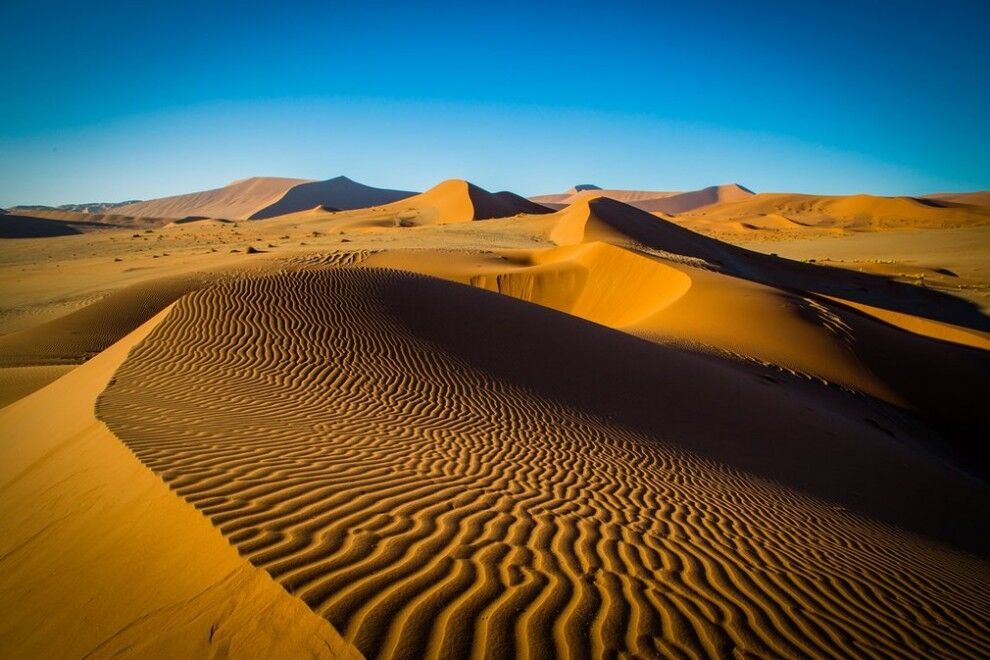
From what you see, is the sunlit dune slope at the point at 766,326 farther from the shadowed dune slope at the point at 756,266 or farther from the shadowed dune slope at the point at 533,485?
the shadowed dune slope at the point at 756,266

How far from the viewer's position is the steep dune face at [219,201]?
345ft

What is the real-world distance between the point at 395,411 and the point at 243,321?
4.73 metres

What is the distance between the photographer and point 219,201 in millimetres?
113250

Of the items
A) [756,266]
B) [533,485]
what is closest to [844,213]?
[756,266]

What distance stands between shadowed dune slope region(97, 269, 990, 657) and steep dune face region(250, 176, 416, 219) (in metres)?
84.9

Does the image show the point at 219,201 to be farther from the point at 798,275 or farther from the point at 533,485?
the point at 533,485

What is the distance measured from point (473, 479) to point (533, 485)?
0.53 metres

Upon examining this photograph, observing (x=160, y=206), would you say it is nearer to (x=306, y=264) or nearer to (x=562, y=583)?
(x=306, y=264)

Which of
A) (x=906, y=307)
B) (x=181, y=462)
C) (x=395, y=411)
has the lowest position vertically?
(x=906, y=307)

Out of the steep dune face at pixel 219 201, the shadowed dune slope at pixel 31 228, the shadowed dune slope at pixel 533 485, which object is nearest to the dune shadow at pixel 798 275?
the shadowed dune slope at pixel 533 485

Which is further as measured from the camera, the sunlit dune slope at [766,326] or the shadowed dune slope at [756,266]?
the shadowed dune slope at [756,266]

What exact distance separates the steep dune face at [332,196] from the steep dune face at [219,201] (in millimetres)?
5224

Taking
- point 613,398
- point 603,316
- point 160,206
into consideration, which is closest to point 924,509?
point 613,398

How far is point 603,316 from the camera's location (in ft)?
64.6
